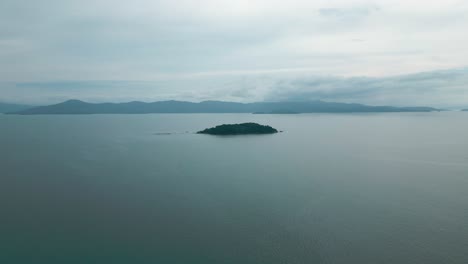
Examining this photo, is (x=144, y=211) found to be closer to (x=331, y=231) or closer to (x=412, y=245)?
(x=331, y=231)

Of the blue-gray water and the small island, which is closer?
the blue-gray water

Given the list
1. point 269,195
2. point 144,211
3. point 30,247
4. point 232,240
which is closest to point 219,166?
point 269,195

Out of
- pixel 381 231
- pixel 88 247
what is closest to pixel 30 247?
pixel 88 247

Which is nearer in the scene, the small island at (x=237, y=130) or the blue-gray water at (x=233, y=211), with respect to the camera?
the blue-gray water at (x=233, y=211)

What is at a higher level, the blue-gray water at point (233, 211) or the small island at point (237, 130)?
the small island at point (237, 130)

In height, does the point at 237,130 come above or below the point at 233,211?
above

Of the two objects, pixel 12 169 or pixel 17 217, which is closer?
pixel 17 217

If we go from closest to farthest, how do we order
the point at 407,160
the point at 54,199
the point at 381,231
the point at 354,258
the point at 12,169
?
the point at 354,258
the point at 381,231
the point at 54,199
the point at 12,169
the point at 407,160

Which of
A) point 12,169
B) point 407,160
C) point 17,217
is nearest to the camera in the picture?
point 17,217

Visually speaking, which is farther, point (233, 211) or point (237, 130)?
point (237, 130)

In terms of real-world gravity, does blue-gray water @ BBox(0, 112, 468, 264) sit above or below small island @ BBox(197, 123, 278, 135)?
below
